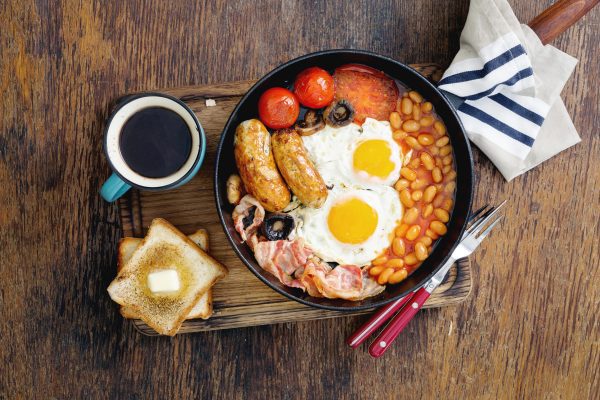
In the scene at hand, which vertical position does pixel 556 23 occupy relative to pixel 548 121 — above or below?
above

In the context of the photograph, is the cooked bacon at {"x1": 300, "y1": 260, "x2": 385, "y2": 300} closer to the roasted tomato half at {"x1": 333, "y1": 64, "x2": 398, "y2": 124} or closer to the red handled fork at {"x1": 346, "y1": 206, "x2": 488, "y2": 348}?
the red handled fork at {"x1": 346, "y1": 206, "x2": 488, "y2": 348}

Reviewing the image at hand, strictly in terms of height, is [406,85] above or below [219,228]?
above

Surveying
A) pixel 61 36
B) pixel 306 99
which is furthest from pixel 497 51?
pixel 61 36

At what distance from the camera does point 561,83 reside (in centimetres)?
230

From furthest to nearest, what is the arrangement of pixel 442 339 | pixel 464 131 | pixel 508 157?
pixel 442 339 → pixel 508 157 → pixel 464 131

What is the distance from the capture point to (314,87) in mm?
2176

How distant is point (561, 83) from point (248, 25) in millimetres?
1399

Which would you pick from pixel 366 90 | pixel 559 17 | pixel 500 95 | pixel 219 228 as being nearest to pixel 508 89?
pixel 500 95

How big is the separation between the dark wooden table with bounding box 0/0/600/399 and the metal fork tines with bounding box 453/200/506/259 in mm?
69

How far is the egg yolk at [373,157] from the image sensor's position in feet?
7.30

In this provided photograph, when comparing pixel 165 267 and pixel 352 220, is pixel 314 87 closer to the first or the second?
pixel 352 220

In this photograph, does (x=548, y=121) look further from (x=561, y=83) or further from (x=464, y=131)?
(x=464, y=131)

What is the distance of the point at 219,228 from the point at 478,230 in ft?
3.70

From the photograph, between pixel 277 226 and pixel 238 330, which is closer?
pixel 277 226
